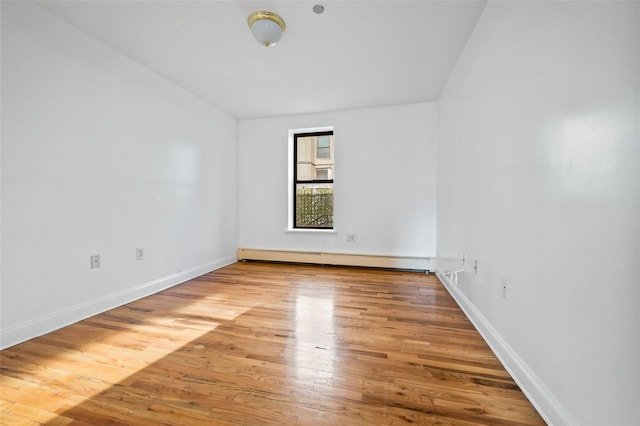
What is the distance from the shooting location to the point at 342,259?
395 cm

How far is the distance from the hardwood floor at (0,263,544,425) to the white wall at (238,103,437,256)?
4.86 feet

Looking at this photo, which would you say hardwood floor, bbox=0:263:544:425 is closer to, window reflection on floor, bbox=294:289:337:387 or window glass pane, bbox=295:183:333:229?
window reflection on floor, bbox=294:289:337:387

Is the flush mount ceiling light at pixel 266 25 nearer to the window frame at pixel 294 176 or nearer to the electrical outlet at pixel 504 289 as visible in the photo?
the window frame at pixel 294 176

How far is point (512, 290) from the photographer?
1436 millimetres

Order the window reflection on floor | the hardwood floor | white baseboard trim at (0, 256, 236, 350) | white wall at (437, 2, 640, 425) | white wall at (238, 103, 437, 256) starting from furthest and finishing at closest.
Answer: white wall at (238, 103, 437, 256), white baseboard trim at (0, 256, 236, 350), the window reflection on floor, the hardwood floor, white wall at (437, 2, 640, 425)

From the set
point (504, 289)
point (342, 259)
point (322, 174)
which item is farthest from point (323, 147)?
point (504, 289)

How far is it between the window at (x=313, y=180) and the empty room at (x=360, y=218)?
1.77 ft

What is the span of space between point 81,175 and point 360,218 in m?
3.09

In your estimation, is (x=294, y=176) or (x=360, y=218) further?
(x=294, y=176)

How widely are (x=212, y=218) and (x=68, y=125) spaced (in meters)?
1.93

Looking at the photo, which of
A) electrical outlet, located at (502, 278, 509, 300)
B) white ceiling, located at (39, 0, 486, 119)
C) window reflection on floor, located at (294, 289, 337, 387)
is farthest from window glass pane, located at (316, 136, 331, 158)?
electrical outlet, located at (502, 278, 509, 300)

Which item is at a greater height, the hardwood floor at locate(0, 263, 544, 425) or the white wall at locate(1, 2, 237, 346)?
the white wall at locate(1, 2, 237, 346)

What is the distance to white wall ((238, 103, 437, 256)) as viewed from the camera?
12.1 ft

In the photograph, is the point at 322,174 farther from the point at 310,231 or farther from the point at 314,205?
the point at 310,231
